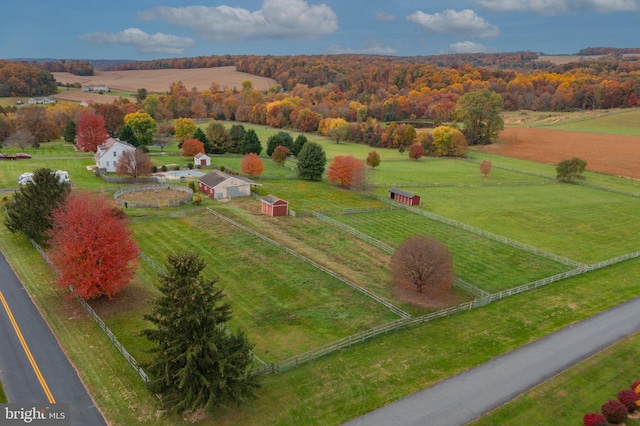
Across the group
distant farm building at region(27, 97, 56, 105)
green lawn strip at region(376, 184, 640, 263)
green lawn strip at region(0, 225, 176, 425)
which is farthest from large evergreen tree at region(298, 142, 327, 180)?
distant farm building at region(27, 97, 56, 105)

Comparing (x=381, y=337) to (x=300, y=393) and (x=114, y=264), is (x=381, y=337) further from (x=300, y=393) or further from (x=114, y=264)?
(x=114, y=264)

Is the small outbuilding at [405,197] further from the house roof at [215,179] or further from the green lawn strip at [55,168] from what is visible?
the green lawn strip at [55,168]

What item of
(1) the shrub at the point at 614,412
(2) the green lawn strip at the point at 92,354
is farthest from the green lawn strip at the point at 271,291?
(1) the shrub at the point at 614,412

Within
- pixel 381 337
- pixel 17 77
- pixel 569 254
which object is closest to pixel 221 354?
pixel 381 337

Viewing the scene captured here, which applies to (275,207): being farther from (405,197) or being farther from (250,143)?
(250,143)

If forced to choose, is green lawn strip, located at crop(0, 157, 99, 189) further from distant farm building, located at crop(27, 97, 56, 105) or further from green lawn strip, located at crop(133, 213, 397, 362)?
distant farm building, located at crop(27, 97, 56, 105)

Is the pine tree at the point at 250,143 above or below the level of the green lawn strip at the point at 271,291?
→ above
